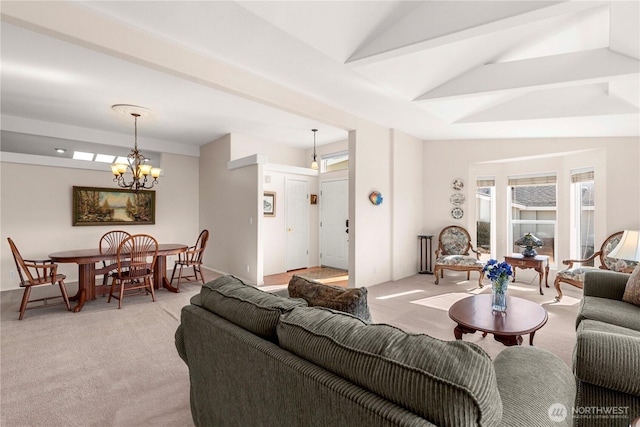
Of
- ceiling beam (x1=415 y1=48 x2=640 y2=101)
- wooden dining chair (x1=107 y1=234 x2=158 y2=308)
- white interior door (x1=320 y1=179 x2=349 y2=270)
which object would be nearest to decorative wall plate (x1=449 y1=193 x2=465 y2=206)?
white interior door (x1=320 y1=179 x2=349 y2=270)

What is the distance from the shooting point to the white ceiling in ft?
7.49

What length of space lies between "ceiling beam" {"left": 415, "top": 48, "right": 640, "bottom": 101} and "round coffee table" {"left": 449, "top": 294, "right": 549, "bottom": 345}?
2245mm

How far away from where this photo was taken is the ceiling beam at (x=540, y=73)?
2.92 metres

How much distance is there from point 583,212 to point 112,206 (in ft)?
27.0

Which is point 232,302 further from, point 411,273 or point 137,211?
point 137,211

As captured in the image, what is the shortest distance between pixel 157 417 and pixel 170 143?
226 inches

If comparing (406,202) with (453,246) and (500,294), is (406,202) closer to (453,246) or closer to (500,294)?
(453,246)

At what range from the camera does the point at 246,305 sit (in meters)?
1.37

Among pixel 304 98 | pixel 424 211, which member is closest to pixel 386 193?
pixel 424 211

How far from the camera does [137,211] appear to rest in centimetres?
614

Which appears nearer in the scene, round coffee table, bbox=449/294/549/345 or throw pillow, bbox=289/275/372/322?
throw pillow, bbox=289/275/372/322

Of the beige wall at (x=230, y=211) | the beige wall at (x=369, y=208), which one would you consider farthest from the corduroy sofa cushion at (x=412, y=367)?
the beige wall at (x=230, y=211)

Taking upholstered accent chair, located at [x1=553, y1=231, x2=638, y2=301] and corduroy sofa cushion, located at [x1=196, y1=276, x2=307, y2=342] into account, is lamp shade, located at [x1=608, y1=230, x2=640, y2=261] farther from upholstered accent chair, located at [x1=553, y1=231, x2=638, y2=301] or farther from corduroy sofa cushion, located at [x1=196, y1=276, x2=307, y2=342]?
corduroy sofa cushion, located at [x1=196, y1=276, x2=307, y2=342]

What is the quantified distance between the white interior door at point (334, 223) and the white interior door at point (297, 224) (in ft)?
1.22
